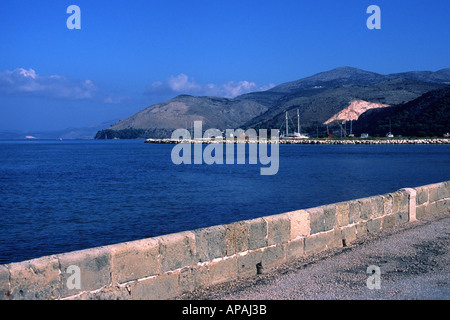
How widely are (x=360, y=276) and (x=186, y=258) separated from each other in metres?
2.38

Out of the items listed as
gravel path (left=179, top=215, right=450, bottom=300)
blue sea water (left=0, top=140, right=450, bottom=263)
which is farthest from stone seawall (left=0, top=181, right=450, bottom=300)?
blue sea water (left=0, top=140, right=450, bottom=263)

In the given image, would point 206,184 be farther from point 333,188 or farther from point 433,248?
point 433,248

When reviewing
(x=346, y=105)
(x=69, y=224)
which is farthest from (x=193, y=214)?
(x=346, y=105)

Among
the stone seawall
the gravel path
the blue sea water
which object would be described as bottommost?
the blue sea water

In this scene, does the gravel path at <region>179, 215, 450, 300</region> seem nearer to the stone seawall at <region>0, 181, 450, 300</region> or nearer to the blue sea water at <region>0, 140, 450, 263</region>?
the stone seawall at <region>0, 181, 450, 300</region>

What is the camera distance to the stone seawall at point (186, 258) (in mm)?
5070

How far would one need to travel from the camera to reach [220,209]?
1927 centimetres

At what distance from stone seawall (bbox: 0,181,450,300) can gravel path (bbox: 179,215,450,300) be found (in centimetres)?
20

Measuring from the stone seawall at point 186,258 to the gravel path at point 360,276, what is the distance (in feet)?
0.67

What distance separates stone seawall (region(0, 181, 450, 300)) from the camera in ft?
16.6

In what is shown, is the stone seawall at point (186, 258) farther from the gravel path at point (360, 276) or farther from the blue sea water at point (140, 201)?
the blue sea water at point (140, 201)
